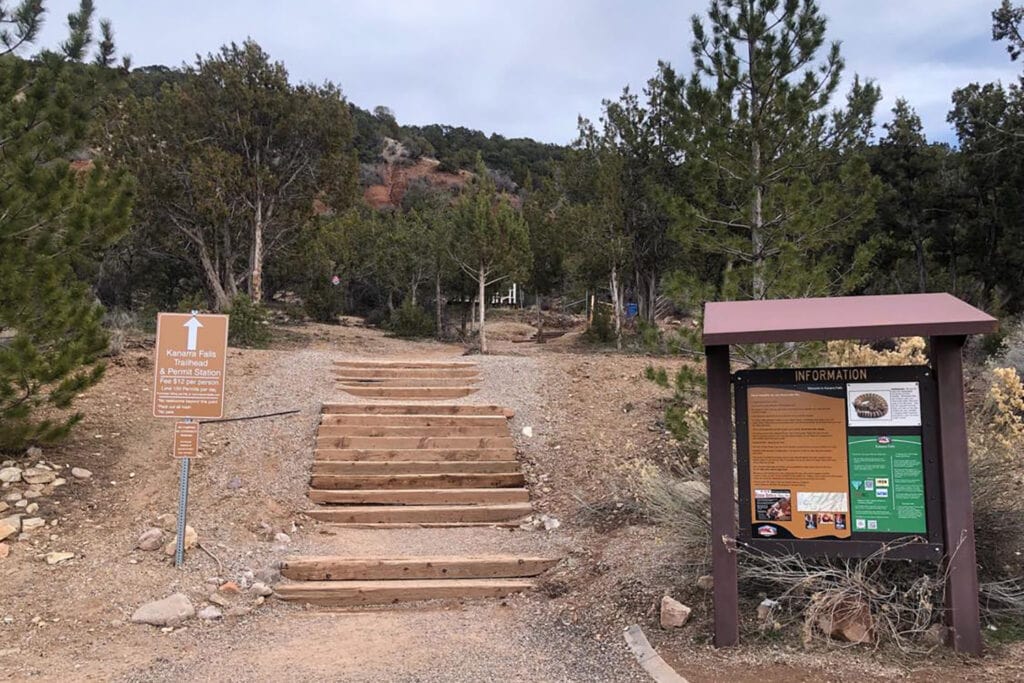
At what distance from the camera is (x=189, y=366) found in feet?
21.6

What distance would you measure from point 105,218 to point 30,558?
343cm

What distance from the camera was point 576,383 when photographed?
12.2 metres

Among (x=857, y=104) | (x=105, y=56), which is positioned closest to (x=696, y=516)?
(x=105, y=56)

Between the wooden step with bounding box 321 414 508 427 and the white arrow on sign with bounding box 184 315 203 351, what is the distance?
12.2 feet

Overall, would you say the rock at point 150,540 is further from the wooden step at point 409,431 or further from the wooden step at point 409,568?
the wooden step at point 409,431

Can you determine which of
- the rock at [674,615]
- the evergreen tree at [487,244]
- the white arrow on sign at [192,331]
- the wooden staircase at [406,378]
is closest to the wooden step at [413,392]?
the wooden staircase at [406,378]

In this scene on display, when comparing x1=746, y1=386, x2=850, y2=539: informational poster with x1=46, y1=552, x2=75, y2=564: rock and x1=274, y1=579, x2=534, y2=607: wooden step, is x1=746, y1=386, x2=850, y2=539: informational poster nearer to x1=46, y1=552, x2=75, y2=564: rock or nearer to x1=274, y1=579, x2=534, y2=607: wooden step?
x1=274, y1=579, x2=534, y2=607: wooden step

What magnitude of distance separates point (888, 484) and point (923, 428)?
15.6 inches

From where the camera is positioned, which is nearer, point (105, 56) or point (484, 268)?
point (105, 56)

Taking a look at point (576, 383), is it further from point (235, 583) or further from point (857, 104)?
point (235, 583)

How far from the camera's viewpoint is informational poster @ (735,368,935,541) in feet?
14.5

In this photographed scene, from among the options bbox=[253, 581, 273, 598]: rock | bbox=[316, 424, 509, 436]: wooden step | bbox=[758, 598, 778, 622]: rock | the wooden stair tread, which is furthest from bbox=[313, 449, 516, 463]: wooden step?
bbox=[758, 598, 778, 622]: rock

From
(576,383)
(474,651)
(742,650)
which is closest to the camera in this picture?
(742,650)

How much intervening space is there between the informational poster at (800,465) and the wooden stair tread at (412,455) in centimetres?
515
